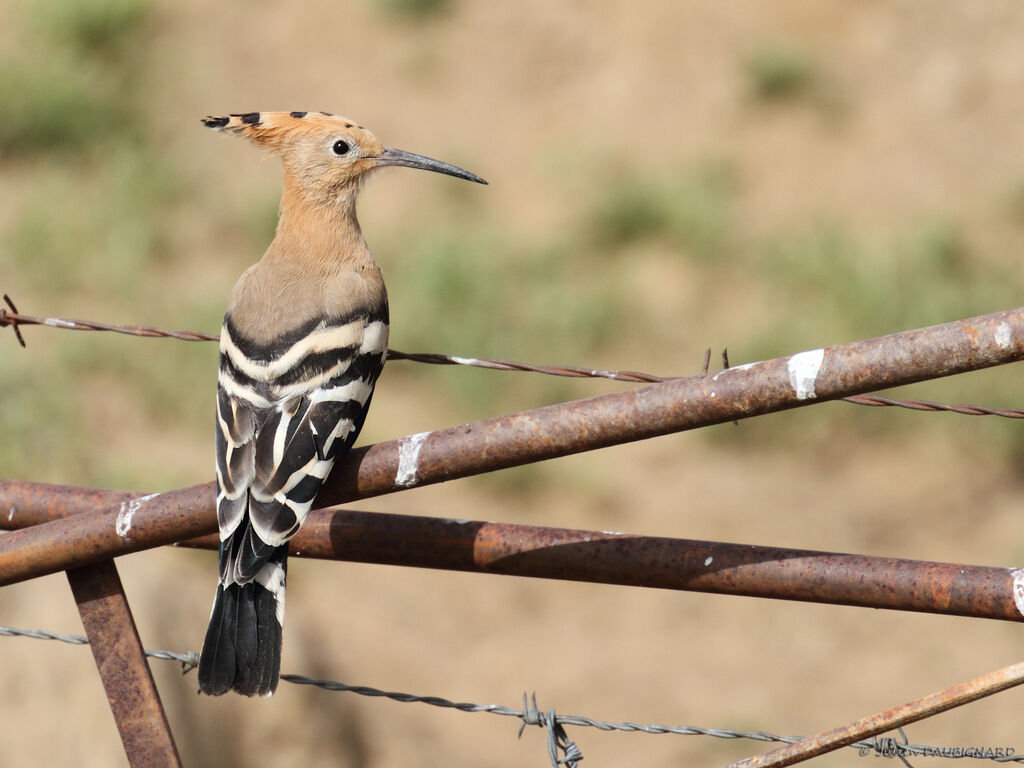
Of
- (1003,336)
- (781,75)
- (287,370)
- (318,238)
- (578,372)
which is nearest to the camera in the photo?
(1003,336)

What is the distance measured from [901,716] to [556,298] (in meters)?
6.05

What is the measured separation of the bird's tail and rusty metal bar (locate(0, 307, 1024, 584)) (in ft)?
0.88

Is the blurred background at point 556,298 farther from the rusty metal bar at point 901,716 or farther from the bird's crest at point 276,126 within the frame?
the rusty metal bar at point 901,716

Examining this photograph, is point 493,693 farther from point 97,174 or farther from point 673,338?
point 97,174

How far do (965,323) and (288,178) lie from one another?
239cm

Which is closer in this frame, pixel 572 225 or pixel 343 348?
pixel 343 348

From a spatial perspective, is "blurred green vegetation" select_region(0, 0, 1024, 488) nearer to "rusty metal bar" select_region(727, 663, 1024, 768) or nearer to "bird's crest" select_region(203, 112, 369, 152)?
"bird's crest" select_region(203, 112, 369, 152)

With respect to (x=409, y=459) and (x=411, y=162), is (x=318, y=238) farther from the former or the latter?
(x=409, y=459)

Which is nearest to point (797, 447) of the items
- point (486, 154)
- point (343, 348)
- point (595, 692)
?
point (595, 692)

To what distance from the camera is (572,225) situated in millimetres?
8430

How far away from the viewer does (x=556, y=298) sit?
7.79m

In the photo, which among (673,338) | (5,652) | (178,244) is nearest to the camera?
(5,652)

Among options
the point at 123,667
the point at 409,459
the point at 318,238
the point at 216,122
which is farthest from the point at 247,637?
the point at 216,122

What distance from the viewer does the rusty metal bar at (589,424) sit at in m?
1.78
